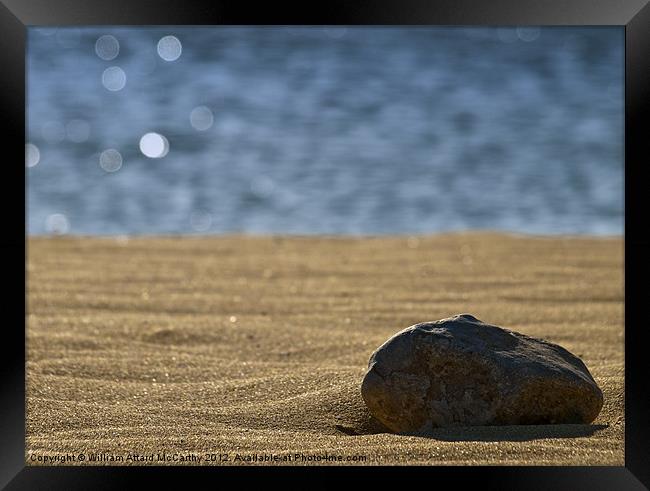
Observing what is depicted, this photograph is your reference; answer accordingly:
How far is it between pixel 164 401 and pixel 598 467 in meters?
1.81

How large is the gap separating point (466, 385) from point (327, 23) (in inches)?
52.9

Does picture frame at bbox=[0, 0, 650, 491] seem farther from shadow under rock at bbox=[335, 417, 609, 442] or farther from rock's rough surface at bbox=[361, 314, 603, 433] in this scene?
rock's rough surface at bbox=[361, 314, 603, 433]

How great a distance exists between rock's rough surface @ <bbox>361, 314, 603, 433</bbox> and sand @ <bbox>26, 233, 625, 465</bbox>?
0.29 ft

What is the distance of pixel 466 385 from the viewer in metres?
2.62

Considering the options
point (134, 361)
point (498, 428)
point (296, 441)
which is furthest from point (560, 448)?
point (134, 361)

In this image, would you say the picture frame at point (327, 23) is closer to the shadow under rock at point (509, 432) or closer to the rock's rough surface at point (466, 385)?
the shadow under rock at point (509, 432)

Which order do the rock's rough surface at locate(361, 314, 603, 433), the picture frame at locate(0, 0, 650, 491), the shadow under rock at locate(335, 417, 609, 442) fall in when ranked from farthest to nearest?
the rock's rough surface at locate(361, 314, 603, 433) < the shadow under rock at locate(335, 417, 609, 442) < the picture frame at locate(0, 0, 650, 491)

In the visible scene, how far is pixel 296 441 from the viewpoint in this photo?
2.51 m

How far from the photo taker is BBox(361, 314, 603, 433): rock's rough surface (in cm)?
258

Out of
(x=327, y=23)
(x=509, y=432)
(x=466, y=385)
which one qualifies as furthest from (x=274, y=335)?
(x=327, y=23)

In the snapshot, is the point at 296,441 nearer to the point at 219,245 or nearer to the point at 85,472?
the point at 85,472

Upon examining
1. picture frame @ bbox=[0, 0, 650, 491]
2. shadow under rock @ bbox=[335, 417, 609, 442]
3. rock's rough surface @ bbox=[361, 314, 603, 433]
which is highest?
picture frame @ bbox=[0, 0, 650, 491]

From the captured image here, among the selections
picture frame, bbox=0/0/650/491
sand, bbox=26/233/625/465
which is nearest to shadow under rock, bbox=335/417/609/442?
sand, bbox=26/233/625/465

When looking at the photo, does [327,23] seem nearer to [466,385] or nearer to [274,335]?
[466,385]
